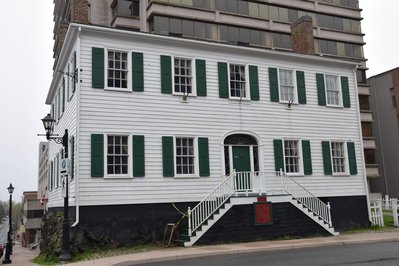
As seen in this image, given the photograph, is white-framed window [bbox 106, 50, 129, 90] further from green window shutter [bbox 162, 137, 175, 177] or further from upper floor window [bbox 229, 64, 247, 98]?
upper floor window [bbox 229, 64, 247, 98]

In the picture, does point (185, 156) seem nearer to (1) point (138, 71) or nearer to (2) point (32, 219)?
(1) point (138, 71)

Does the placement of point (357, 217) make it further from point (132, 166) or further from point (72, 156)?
point (72, 156)

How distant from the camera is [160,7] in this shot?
39.2 metres

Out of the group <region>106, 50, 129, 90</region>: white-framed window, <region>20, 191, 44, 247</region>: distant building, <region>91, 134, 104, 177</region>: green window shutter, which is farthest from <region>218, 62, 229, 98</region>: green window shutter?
<region>20, 191, 44, 247</region>: distant building

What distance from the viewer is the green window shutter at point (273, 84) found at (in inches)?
830

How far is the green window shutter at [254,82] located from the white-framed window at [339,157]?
5.12 metres

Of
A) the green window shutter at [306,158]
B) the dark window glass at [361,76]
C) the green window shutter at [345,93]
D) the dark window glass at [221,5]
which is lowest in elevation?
the green window shutter at [306,158]

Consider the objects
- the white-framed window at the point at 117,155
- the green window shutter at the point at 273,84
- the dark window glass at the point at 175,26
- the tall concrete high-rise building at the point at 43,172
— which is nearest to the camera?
the white-framed window at the point at 117,155

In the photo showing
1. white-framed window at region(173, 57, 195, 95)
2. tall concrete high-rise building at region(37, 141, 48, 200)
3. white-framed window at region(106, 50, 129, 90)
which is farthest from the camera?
tall concrete high-rise building at region(37, 141, 48, 200)

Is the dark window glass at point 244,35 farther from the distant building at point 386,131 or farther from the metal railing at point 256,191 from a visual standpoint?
the metal railing at point 256,191

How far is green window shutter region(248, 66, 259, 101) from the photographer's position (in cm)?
2056

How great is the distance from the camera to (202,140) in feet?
62.1

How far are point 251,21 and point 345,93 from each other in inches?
943

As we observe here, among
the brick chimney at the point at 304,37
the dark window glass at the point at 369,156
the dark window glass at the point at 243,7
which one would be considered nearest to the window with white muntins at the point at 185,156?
the brick chimney at the point at 304,37
